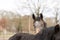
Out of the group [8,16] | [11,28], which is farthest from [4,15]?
[11,28]

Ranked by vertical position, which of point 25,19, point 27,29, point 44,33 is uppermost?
point 44,33

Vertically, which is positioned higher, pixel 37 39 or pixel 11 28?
pixel 37 39

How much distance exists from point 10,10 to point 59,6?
149 cm

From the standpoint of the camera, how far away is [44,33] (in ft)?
5.01

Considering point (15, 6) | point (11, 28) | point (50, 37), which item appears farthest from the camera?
point (15, 6)

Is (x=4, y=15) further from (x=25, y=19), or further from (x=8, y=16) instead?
(x=25, y=19)

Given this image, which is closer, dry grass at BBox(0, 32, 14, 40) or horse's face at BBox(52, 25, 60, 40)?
horse's face at BBox(52, 25, 60, 40)

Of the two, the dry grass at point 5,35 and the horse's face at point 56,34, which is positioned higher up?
the horse's face at point 56,34

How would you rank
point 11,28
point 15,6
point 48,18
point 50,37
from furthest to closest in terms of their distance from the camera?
point 15,6, point 11,28, point 48,18, point 50,37

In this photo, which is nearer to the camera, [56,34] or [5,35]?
[56,34]

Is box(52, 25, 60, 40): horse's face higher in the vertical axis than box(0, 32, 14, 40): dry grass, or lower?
higher

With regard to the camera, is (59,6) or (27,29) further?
(59,6)

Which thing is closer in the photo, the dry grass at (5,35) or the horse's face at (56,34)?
the horse's face at (56,34)

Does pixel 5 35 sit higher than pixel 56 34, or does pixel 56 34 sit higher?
pixel 56 34
